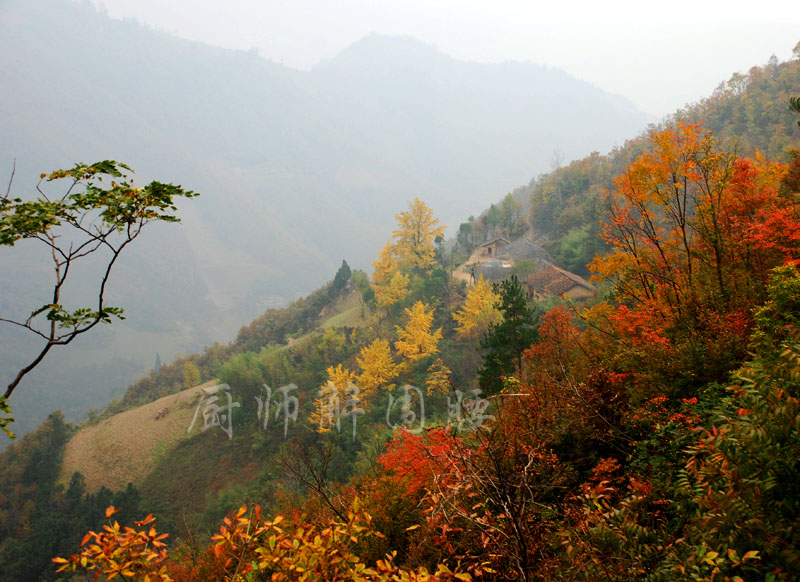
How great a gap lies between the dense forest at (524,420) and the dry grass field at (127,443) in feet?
2.60

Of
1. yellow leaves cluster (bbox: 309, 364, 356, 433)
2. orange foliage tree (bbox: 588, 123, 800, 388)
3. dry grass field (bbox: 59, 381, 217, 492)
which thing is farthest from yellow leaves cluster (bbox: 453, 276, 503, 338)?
dry grass field (bbox: 59, 381, 217, 492)

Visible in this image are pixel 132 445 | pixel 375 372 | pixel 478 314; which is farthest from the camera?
pixel 132 445

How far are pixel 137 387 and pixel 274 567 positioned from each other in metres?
54.7

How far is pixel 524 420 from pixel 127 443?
36.3 m

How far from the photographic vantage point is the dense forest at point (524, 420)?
354cm

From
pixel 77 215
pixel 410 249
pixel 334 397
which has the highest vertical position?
pixel 410 249

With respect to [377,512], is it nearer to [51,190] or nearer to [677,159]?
[677,159]

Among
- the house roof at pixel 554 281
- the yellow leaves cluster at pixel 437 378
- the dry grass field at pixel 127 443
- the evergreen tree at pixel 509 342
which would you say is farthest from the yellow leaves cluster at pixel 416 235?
the dry grass field at pixel 127 443

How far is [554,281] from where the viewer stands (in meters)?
32.6

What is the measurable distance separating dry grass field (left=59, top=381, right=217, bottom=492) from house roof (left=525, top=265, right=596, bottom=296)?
101 ft

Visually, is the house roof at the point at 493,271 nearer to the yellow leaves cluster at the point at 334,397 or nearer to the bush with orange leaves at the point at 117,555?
the yellow leaves cluster at the point at 334,397

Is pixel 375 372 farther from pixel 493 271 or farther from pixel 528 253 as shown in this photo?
pixel 528 253

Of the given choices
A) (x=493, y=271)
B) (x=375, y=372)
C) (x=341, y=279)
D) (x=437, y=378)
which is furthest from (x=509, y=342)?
(x=341, y=279)

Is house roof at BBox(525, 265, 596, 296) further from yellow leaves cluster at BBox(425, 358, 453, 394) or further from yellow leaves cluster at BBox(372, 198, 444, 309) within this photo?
yellow leaves cluster at BBox(425, 358, 453, 394)
